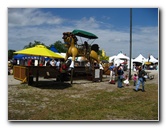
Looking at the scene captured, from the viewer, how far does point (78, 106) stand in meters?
5.70

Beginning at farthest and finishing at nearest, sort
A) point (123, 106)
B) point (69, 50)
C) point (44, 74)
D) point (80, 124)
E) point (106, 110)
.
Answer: point (69, 50)
point (44, 74)
point (123, 106)
point (106, 110)
point (80, 124)

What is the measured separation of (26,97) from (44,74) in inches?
88.9

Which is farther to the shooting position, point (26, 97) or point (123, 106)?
point (26, 97)

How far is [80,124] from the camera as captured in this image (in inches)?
187

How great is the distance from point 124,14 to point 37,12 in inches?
88.2

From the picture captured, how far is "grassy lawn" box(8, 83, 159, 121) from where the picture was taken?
498 centimetres

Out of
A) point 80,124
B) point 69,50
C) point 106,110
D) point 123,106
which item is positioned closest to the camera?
→ point 80,124

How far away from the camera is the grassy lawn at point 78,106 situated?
16.4ft
